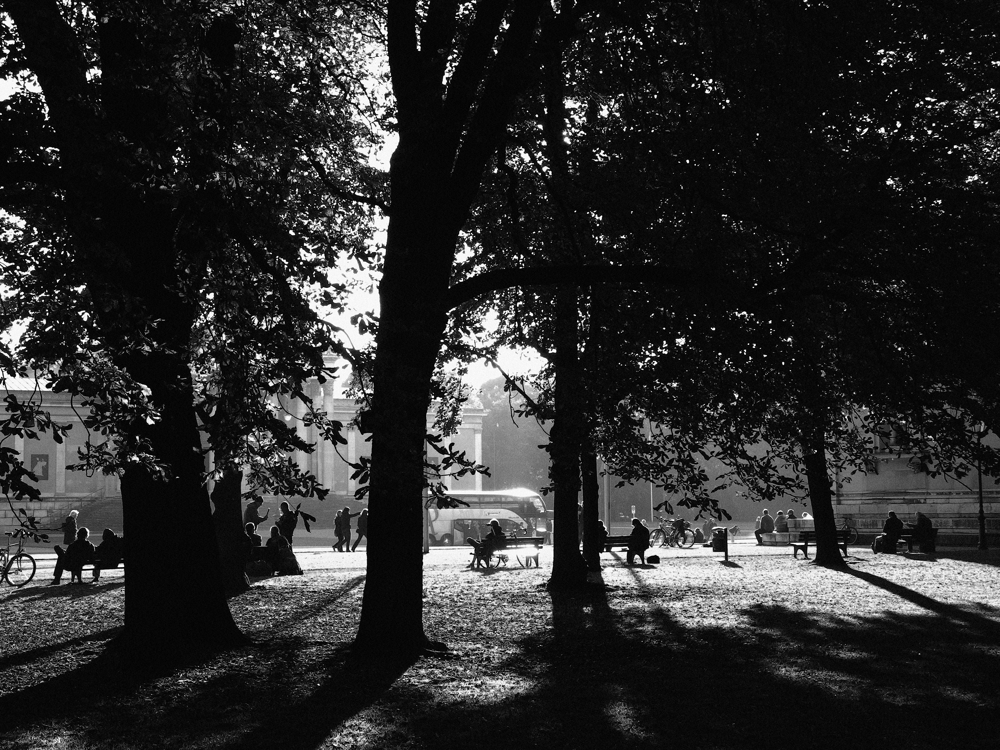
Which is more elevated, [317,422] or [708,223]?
[708,223]

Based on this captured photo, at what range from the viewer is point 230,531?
19312 millimetres

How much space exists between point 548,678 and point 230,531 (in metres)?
11.1

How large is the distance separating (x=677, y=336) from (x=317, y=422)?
16.5 feet

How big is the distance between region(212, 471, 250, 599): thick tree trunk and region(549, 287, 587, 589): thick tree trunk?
5.89 metres

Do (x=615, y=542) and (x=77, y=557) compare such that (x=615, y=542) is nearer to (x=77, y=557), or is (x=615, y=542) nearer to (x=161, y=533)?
(x=77, y=557)

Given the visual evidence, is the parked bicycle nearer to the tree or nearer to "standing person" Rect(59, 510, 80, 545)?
"standing person" Rect(59, 510, 80, 545)

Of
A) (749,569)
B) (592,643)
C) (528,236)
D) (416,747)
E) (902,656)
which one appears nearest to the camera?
(416,747)

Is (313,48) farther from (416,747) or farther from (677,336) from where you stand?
(416,747)

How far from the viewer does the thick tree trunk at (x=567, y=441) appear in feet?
43.4

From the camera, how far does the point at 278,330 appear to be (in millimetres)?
8234

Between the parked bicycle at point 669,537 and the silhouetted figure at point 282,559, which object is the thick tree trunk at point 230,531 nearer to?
the silhouetted figure at point 282,559

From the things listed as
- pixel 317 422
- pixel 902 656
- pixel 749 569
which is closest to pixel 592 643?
pixel 902 656

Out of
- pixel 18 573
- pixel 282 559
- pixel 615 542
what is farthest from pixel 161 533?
pixel 615 542

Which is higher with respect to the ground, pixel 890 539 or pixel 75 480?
pixel 75 480
